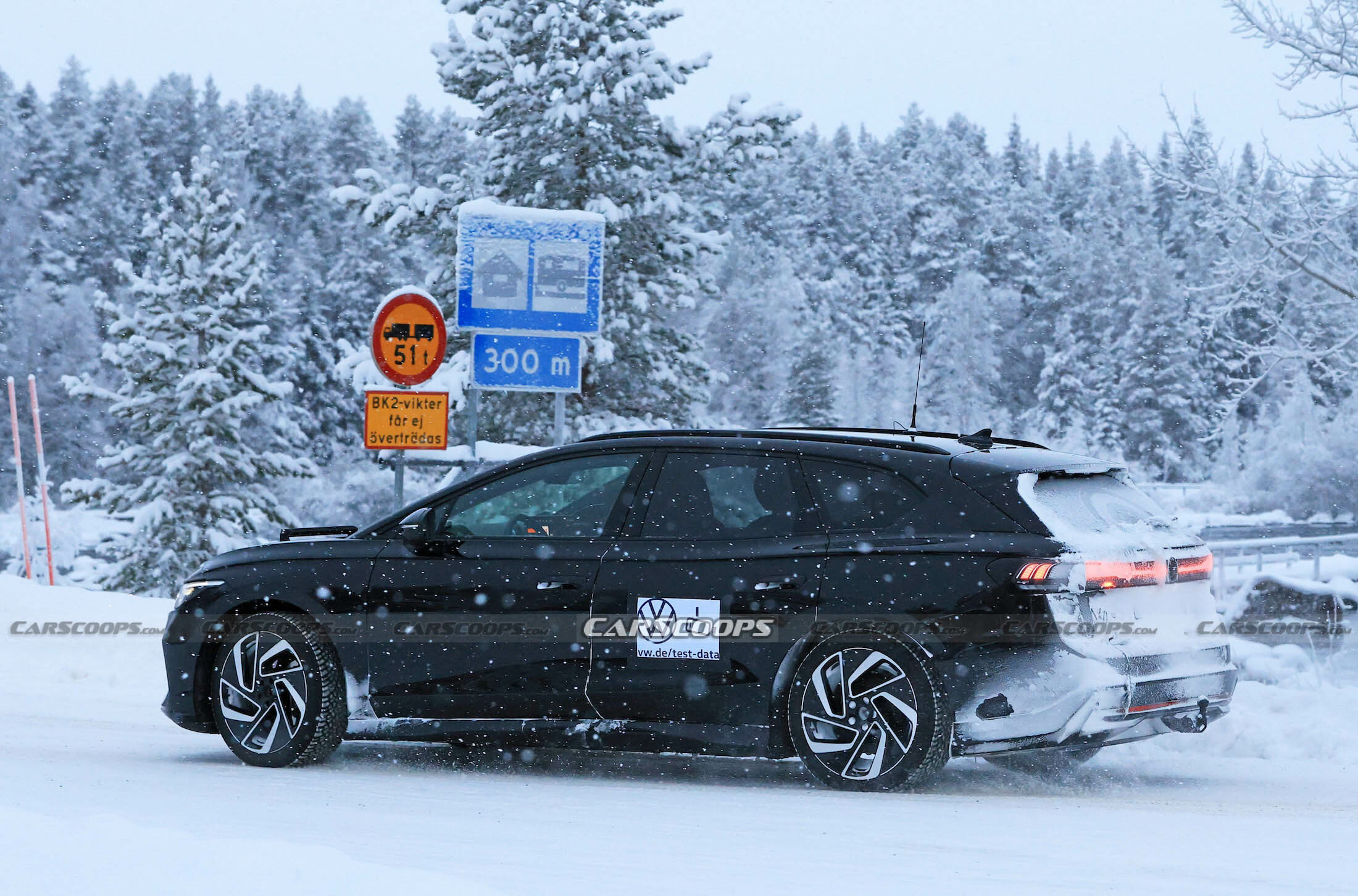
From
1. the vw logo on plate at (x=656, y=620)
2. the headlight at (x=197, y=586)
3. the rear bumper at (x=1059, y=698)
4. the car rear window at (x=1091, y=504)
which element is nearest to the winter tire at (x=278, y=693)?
the headlight at (x=197, y=586)

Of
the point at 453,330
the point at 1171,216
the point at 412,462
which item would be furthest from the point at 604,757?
the point at 1171,216

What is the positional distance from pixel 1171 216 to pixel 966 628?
105546 mm

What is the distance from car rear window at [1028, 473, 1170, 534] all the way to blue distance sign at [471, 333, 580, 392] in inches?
261

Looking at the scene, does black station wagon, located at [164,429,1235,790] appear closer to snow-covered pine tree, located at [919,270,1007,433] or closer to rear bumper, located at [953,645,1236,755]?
rear bumper, located at [953,645,1236,755]

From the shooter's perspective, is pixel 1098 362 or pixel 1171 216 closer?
pixel 1098 362

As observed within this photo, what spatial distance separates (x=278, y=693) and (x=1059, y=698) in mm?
3676

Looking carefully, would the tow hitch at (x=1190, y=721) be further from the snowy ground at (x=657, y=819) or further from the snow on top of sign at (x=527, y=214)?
the snow on top of sign at (x=527, y=214)

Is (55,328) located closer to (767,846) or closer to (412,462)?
(412,462)

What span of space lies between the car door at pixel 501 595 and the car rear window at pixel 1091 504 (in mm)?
1845

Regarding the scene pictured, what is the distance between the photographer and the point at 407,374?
1188 centimetres

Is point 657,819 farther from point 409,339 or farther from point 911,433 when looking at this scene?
point 409,339

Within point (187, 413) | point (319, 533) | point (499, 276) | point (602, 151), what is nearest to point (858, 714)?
point (319, 533)

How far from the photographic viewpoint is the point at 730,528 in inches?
→ 281

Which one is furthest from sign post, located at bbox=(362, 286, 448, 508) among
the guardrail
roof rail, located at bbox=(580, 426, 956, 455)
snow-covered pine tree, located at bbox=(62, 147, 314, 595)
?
snow-covered pine tree, located at bbox=(62, 147, 314, 595)
